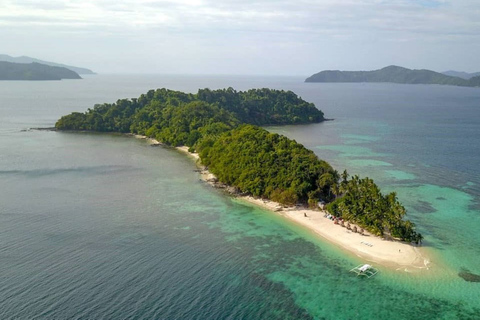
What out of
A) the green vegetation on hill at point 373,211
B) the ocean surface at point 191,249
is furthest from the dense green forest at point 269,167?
the green vegetation on hill at point 373,211

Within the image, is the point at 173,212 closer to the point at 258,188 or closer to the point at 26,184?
the point at 258,188

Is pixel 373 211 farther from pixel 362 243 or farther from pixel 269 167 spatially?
pixel 269 167

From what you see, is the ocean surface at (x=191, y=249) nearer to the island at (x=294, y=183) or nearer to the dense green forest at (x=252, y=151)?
the island at (x=294, y=183)

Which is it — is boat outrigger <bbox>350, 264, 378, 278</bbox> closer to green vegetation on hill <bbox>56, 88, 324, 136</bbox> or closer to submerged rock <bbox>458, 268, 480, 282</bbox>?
submerged rock <bbox>458, 268, 480, 282</bbox>

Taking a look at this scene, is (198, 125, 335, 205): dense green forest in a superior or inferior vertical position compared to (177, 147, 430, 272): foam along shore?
superior

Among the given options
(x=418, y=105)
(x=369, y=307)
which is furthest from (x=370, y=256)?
(x=418, y=105)

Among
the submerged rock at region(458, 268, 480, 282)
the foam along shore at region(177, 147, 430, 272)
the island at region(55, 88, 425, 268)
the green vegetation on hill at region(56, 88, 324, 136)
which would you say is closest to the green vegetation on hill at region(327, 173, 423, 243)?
the island at region(55, 88, 425, 268)

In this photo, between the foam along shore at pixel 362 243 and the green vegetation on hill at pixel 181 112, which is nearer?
the foam along shore at pixel 362 243
